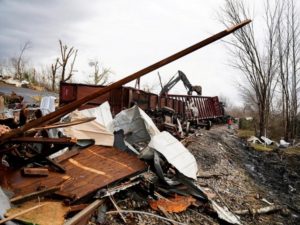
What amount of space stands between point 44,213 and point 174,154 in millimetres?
2540

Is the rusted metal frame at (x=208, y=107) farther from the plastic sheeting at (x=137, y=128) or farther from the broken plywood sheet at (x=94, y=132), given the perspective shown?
the broken plywood sheet at (x=94, y=132)

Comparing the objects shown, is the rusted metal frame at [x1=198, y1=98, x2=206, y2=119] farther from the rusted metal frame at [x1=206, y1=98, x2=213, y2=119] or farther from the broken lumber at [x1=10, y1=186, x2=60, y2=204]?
the broken lumber at [x1=10, y1=186, x2=60, y2=204]

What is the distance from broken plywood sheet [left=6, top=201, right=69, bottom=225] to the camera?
259 cm

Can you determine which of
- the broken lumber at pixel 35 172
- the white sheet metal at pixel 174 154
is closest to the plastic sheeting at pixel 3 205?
the broken lumber at pixel 35 172

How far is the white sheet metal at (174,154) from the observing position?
464 cm

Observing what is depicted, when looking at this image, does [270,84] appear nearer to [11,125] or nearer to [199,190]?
[199,190]

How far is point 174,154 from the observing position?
485 centimetres

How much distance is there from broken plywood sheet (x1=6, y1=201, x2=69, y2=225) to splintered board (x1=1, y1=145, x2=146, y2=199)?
26cm

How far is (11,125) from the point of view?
11.6ft

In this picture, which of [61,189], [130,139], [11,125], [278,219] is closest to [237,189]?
[278,219]

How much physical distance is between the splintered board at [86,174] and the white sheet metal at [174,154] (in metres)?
0.42

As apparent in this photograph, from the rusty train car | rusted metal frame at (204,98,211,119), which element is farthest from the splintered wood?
rusted metal frame at (204,98,211,119)

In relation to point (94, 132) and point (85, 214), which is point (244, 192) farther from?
point (85, 214)

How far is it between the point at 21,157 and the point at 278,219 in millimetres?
5303
